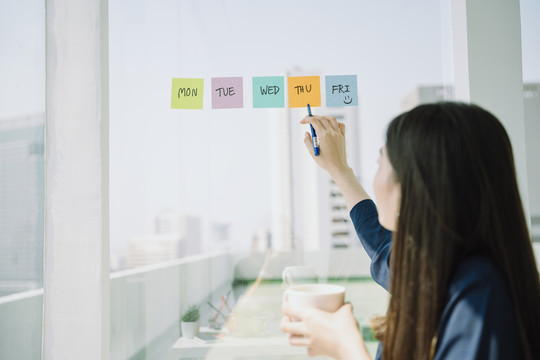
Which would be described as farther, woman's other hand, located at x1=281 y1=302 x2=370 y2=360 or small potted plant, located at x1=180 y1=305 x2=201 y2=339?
small potted plant, located at x1=180 y1=305 x2=201 y2=339

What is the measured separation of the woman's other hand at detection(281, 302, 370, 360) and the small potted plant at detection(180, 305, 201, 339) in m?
0.60

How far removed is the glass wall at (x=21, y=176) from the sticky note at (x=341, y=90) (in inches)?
28.8

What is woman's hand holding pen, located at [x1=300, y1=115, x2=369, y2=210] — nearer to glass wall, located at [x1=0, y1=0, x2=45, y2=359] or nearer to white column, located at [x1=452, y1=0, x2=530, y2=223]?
white column, located at [x1=452, y1=0, x2=530, y2=223]

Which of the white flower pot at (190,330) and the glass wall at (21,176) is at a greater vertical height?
the glass wall at (21,176)

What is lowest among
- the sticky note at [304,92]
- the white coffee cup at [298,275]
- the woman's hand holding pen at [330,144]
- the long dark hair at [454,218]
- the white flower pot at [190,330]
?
the white flower pot at [190,330]

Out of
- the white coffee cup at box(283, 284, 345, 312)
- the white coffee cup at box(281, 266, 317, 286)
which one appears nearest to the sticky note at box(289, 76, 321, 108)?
the white coffee cup at box(281, 266, 317, 286)

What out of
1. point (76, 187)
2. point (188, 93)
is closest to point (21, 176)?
point (76, 187)

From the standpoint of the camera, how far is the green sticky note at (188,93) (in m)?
1.16

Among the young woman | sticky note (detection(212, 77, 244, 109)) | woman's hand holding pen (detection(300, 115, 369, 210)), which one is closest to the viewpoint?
the young woman

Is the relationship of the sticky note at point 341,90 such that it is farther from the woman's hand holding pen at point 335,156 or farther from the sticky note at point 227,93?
the sticky note at point 227,93

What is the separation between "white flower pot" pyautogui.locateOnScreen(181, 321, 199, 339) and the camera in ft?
3.92

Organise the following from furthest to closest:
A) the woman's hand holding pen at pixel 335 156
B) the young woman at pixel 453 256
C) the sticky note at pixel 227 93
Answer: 1. the sticky note at pixel 227 93
2. the woman's hand holding pen at pixel 335 156
3. the young woman at pixel 453 256

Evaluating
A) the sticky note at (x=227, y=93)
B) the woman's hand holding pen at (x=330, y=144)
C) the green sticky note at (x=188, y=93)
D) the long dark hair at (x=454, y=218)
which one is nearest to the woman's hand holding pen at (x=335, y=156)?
the woman's hand holding pen at (x=330, y=144)

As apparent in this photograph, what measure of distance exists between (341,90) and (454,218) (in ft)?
1.99
